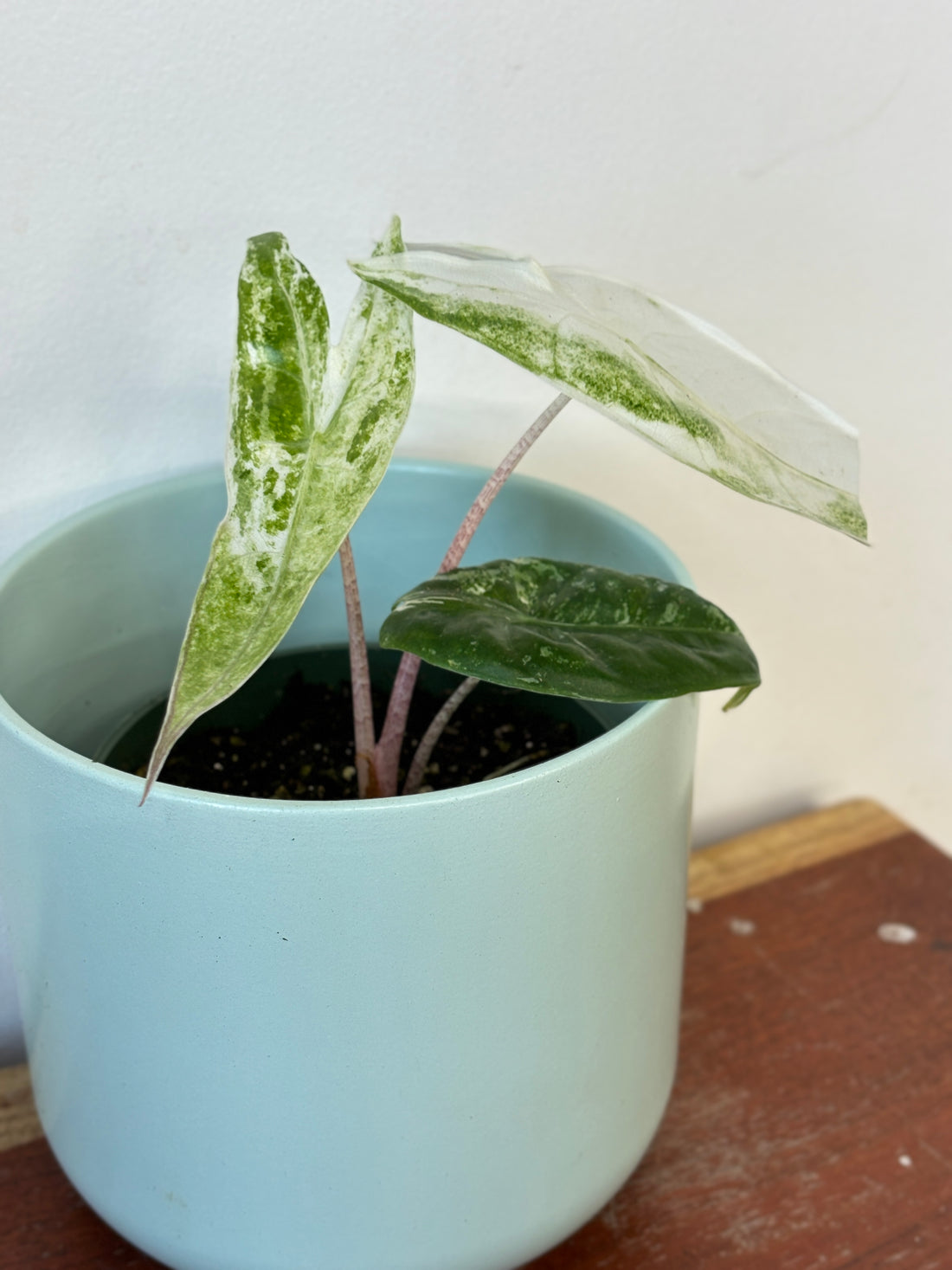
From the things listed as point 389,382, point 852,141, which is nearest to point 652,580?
point 389,382

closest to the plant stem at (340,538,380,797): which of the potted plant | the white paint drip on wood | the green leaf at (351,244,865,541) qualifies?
the potted plant

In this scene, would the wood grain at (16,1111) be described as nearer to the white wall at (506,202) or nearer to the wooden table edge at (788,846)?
the white wall at (506,202)

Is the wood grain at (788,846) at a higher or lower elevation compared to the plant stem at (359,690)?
lower

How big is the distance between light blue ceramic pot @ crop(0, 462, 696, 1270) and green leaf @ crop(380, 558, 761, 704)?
0.06 feet

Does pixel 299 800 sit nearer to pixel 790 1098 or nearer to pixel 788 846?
pixel 790 1098

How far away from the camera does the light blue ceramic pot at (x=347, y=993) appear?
1.07 feet

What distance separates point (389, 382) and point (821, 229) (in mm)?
345

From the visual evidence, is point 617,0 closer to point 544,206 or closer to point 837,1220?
point 544,206

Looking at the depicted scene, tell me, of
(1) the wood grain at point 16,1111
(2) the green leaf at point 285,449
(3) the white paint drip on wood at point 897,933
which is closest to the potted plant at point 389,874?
(2) the green leaf at point 285,449

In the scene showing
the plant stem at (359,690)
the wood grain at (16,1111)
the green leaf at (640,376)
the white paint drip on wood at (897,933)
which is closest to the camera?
the green leaf at (640,376)

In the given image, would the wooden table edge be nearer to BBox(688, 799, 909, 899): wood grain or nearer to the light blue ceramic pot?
BBox(688, 799, 909, 899): wood grain

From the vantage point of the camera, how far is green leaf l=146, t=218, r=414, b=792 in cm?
30

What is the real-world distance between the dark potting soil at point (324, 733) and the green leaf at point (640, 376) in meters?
0.17

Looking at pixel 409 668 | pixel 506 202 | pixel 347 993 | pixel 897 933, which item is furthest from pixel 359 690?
pixel 897 933
